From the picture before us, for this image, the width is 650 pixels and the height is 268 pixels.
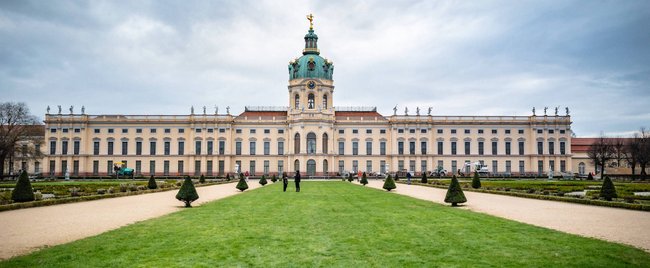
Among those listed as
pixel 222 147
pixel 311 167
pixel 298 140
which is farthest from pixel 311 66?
pixel 222 147

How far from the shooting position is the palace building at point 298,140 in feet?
239

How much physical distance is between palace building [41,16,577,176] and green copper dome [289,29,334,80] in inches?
5.7

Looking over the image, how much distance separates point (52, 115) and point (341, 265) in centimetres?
7506

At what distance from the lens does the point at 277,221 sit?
47.1 feet

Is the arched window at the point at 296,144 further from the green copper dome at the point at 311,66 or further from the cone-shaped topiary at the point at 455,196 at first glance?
the cone-shaped topiary at the point at 455,196

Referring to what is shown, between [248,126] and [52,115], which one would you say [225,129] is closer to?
[248,126]

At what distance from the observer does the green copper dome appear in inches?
2938

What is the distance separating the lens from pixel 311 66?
74.6 metres

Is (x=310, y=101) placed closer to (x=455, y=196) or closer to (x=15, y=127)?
(x=15, y=127)

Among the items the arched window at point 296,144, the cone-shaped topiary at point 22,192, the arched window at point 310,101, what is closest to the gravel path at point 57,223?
the cone-shaped topiary at point 22,192

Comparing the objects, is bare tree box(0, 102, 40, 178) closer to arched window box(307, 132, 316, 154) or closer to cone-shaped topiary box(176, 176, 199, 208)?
arched window box(307, 132, 316, 154)

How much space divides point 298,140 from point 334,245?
61.9 meters

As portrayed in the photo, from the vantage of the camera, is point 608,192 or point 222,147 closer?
point 608,192

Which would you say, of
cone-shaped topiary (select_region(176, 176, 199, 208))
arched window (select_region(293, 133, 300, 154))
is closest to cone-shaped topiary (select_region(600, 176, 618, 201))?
cone-shaped topiary (select_region(176, 176, 199, 208))
